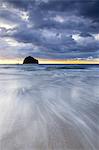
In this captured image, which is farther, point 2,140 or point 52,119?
point 52,119

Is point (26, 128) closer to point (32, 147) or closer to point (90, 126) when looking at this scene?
point (32, 147)

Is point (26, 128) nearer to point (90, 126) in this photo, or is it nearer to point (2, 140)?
point (2, 140)

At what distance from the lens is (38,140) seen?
3.71 metres

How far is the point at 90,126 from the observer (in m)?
4.46

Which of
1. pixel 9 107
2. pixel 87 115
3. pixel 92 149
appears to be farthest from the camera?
pixel 9 107

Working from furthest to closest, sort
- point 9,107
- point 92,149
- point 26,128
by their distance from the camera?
point 9,107 < point 26,128 < point 92,149

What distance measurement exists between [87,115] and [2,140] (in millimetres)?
2527

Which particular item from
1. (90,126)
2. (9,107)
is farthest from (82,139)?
(9,107)

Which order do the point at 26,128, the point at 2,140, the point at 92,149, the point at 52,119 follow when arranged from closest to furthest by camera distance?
the point at 92,149 < the point at 2,140 < the point at 26,128 < the point at 52,119

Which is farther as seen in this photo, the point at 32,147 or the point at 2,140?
the point at 2,140

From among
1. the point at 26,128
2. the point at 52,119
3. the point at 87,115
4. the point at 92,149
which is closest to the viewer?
the point at 92,149

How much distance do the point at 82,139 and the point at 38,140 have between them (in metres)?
0.79

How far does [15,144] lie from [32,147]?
0.31 m

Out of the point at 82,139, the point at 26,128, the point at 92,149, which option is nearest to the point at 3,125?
the point at 26,128
